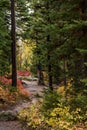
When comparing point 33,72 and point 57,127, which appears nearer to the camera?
point 57,127

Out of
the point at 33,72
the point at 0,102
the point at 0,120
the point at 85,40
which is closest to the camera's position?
the point at 85,40

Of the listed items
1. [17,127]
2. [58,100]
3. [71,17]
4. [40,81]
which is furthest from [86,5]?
[40,81]

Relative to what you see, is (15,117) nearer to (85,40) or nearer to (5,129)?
(5,129)

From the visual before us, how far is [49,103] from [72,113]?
180 centimetres

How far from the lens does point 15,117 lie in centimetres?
1614

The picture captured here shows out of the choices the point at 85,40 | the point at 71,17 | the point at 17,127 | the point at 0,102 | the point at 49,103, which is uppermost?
the point at 71,17

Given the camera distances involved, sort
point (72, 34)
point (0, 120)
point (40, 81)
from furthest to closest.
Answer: point (40, 81), point (0, 120), point (72, 34)

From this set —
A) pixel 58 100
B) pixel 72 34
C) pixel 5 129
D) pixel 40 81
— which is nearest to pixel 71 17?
pixel 72 34

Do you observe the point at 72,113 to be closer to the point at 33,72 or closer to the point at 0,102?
the point at 0,102

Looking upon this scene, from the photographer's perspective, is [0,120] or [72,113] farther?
[0,120]

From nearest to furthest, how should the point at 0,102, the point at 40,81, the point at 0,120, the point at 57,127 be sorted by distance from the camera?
the point at 57,127 → the point at 0,120 → the point at 0,102 → the point at 40,81

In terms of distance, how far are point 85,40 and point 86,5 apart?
57.1 inches

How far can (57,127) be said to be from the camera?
36.0 feet

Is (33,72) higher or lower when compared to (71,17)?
lower
